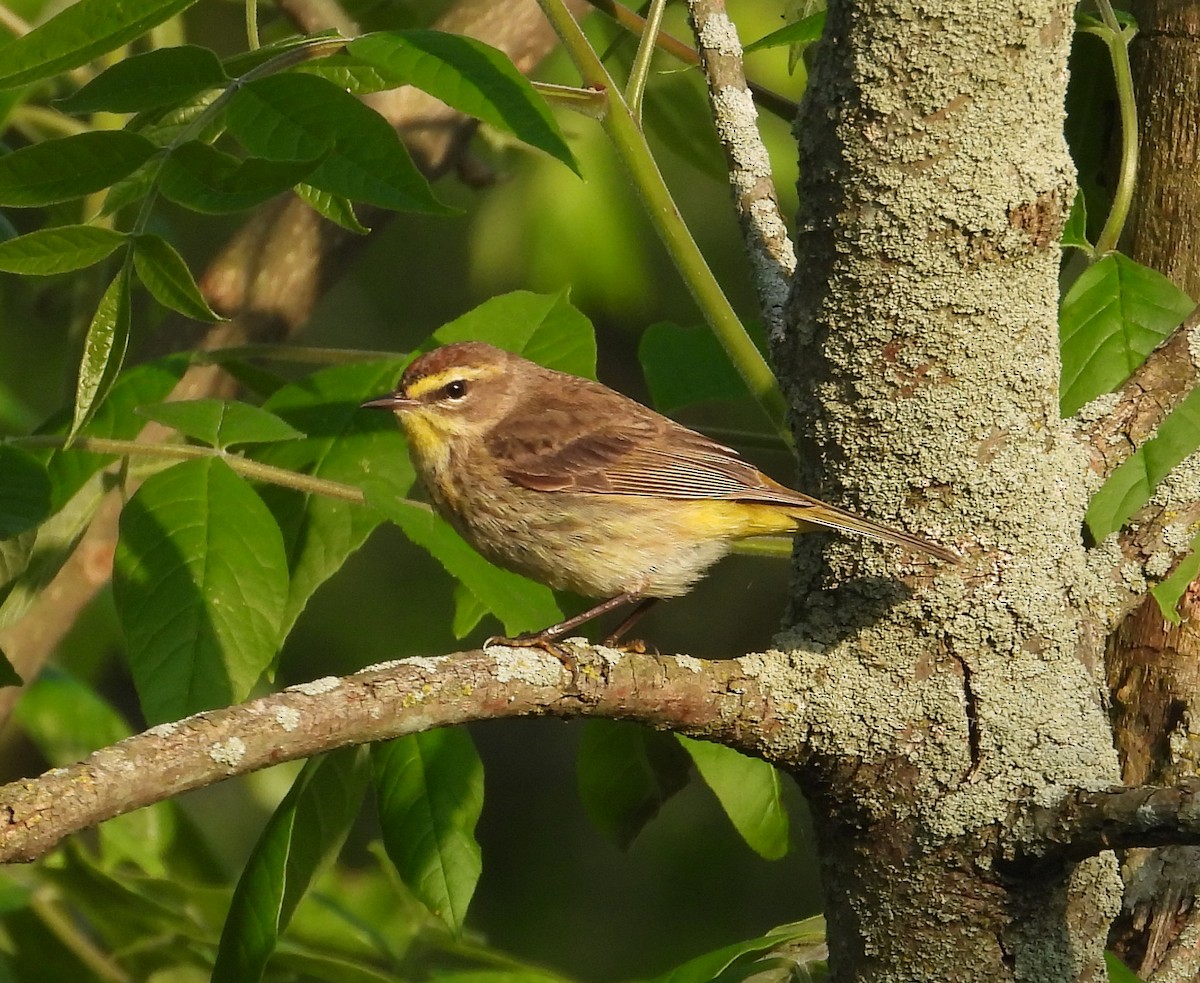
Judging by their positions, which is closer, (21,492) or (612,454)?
(21,492)

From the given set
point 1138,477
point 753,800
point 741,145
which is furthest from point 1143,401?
point 753,800

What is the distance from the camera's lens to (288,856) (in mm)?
3068

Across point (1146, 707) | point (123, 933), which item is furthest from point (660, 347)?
point (123, 933)

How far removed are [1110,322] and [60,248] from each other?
2.07 meters

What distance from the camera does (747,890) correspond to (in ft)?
27.8

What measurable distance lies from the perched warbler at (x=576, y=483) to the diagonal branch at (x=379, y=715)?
3.77ft

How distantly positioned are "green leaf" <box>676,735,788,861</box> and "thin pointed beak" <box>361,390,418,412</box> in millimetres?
1042

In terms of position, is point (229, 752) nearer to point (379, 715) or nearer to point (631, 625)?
point (379, 715)

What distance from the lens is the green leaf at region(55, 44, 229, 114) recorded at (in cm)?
271

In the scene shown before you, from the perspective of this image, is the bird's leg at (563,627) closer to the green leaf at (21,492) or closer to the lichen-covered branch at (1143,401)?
the green leaf at (21,492)

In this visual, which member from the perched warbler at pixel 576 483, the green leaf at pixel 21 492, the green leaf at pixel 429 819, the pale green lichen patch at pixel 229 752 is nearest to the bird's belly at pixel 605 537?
the perched warbler at pixel 576 483

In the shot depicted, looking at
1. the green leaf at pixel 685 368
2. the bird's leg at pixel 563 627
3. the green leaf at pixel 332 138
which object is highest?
the green leaf at pixel 332 138

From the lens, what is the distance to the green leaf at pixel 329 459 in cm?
321

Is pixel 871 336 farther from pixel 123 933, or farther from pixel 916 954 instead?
pixel 123 933
